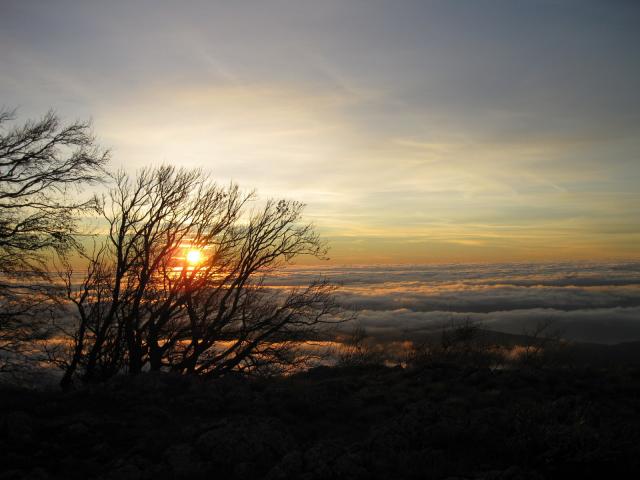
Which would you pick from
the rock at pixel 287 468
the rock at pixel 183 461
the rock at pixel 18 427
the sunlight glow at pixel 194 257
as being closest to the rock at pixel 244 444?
the rock at pixel 183 461

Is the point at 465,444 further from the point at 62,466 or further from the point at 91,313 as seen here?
the point at 91,313

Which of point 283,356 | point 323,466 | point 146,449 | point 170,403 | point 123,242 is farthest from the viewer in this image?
point 283,356

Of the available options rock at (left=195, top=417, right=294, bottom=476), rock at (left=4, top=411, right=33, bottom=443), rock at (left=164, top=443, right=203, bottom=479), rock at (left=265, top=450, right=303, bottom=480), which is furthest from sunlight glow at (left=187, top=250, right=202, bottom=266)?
rock at (left=265, top=450, right=303, bottom=480)

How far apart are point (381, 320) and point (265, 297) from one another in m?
101

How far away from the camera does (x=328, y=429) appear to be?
8266mm

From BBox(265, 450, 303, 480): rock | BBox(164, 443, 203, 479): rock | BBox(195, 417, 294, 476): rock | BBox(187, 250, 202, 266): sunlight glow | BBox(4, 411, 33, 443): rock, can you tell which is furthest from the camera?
BBox(187, 250, 202, 266): sunlight glow

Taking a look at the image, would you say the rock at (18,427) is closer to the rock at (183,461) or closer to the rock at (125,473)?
the rock at (125,473)

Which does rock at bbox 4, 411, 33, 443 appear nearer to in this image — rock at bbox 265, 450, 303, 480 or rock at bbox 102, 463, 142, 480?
rock at bbox 102, 463, 142, 480

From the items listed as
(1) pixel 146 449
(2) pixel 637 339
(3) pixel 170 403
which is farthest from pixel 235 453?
(2) pixel 637 339

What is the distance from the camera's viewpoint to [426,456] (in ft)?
20.1

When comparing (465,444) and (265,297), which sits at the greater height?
(265,297)

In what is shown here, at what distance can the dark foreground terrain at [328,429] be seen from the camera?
5.88m

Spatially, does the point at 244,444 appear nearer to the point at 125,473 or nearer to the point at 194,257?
the point at 125,473

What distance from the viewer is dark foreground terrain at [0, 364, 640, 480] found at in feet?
19.3
